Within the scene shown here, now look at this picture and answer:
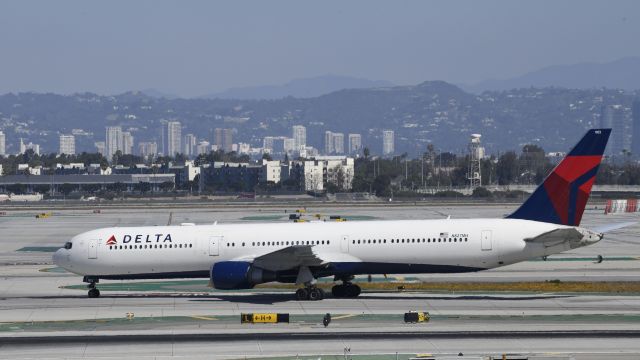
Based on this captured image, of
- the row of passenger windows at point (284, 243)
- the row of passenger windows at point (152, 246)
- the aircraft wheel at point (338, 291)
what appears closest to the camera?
the row of passenger windows at point (284, 243)

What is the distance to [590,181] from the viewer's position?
156 ft

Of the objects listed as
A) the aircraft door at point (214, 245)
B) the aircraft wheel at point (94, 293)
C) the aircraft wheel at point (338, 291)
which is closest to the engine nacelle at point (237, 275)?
the aircraft door at point (214, 245)

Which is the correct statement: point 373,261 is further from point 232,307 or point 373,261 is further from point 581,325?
point 581,325

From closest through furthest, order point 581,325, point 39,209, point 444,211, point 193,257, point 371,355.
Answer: point 371,355, point 581,325, point 193,257, point 444,211, point 39,209

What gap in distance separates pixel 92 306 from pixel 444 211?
8252 cm

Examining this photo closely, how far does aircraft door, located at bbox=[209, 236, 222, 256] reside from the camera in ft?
160

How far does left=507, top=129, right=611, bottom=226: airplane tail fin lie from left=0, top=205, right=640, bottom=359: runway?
3.52 metres

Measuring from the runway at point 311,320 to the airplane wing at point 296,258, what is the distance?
1.56 m

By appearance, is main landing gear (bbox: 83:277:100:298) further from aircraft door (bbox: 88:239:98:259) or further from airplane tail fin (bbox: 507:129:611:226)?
A: airplane tail fin (bbox: 507:129:611:226)

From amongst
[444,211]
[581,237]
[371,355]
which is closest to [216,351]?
[371,355]

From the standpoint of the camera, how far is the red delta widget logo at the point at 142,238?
49.4 m

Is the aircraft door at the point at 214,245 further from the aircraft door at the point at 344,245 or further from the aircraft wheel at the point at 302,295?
the aircraft door at the point at 344,245

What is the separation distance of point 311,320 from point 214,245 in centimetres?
898

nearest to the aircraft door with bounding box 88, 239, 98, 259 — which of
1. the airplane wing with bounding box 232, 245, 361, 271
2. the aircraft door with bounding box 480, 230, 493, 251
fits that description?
the airplane wing with bounding box 232, 245, 361, 271
